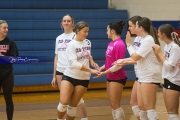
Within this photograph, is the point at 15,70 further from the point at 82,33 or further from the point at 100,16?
the point at 82,33

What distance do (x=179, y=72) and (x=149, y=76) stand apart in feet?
1.43

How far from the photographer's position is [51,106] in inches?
367

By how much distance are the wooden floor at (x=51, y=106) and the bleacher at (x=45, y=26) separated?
55 cm

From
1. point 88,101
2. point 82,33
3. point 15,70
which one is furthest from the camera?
point 15,70

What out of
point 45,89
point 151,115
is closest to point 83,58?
point 151,115

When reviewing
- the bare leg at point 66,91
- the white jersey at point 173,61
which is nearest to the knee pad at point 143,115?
the white jersey at point 173,61

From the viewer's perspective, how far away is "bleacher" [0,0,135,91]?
11508mm

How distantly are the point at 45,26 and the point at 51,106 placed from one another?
3.85 m

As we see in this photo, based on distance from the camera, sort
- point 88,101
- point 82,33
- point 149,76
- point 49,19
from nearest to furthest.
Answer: point 149,76, point 82,33, point 88,101, point 49,19

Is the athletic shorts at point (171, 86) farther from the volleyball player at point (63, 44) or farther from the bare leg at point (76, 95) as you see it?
the volleyball player at point (63, 44)

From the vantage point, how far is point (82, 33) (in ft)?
21.3

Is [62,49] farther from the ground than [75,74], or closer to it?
farther from the ground

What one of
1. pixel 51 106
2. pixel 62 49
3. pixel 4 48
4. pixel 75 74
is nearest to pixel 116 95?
pixel 75 74

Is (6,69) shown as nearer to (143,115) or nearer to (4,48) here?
(4,48)
